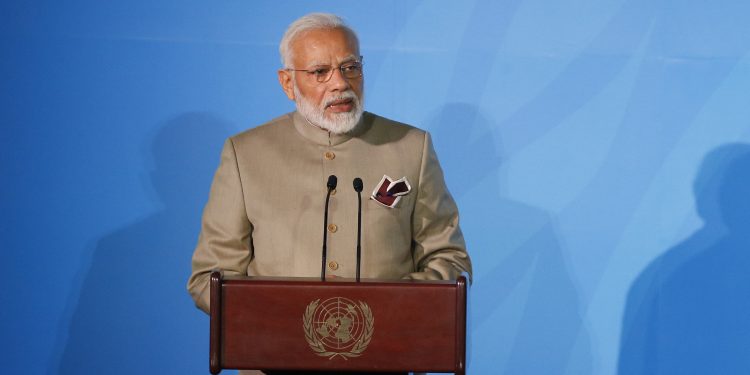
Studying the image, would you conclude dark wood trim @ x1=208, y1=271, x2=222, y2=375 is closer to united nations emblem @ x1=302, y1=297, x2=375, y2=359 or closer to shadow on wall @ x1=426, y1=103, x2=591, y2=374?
united nations emblem @ x1=302, y1=297, x2=375, y2=359

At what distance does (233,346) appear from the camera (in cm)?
184

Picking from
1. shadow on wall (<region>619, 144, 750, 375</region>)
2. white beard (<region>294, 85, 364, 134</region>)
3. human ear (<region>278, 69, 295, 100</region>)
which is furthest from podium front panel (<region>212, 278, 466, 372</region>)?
shadow on wall (<region>619, 144, 750, 375</region>)

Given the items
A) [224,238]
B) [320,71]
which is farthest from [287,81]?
[224,238]

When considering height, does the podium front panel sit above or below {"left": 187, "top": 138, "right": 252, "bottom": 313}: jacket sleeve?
below

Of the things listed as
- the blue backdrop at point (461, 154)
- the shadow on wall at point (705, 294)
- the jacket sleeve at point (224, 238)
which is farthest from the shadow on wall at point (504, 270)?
the jacket sleeve at point (224, 238)

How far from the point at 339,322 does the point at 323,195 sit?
609 millimetres

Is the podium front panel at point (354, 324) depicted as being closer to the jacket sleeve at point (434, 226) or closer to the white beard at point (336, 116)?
the jacket sleeve at point (434, 226)

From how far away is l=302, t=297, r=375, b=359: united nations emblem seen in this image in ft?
5.98

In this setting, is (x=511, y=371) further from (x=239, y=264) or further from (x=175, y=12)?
(x=175, y=12)

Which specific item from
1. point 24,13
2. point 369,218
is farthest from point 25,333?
point 369,218

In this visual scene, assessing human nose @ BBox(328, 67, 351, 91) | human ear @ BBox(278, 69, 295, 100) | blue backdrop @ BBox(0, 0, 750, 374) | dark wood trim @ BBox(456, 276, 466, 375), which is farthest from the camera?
blue backdrop @ BBox(0, 0, 750, 374)

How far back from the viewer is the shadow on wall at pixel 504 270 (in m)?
3.28

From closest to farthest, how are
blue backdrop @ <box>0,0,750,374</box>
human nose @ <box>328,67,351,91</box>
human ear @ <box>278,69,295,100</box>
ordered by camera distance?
human nose @ <box>328,67,351,91</box> → human ear @ <box>278,69,295,100</box> → blue backdrop @ <box>0,0,750,374</box>

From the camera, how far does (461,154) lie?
3289 millimetres
